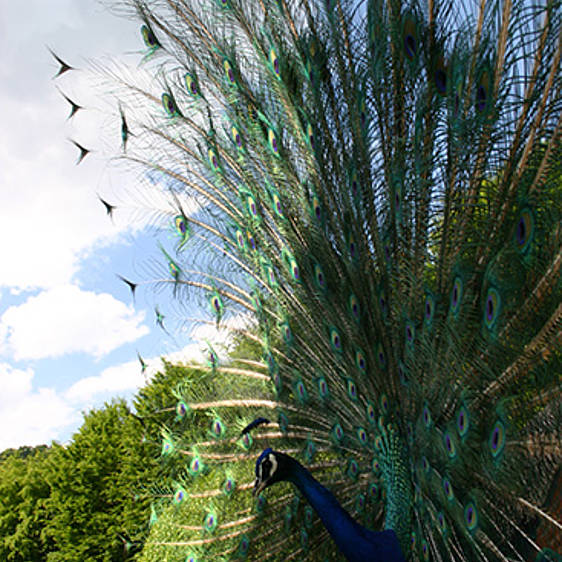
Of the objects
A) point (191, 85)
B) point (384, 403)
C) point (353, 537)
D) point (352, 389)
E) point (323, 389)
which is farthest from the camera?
point (191, 85)

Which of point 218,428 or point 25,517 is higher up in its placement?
point 25,517

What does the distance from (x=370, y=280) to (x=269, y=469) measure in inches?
40.7

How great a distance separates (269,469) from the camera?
2.53m

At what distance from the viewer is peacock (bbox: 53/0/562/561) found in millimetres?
2053

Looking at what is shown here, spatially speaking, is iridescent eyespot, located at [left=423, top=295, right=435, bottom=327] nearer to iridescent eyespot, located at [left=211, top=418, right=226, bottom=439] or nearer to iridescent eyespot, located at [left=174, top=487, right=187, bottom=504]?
Result: iridescent eyespot, located at [left=211, top=418, right=226, bottom=439]

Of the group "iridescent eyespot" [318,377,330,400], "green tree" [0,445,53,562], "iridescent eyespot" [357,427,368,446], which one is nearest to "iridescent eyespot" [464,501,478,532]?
"iridescent eyespot" [357,427,368,446]

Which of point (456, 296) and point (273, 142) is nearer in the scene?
point (456, 296)

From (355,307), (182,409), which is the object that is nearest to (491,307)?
(355,307)

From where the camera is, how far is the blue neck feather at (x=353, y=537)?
2.29 m

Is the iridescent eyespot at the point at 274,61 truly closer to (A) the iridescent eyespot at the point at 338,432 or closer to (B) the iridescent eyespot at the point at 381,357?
(B) the iridescent eyespot at the point at 381,357

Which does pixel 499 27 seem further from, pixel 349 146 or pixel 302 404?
pixel 302 404

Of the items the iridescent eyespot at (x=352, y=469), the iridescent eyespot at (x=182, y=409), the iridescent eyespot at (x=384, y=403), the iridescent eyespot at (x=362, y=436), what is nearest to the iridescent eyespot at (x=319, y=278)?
the iridescent eyespot at (x=384, y=403)

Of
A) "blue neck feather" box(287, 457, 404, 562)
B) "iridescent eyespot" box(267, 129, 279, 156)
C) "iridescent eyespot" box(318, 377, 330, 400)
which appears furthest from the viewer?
"iridescent eyespot" box(318, 377, 330, 400)

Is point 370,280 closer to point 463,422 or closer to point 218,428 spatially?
point 463,422
